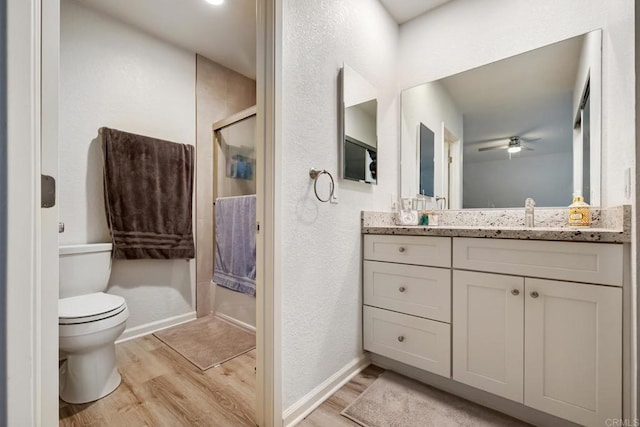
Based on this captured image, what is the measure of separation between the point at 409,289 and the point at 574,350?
0.70 m

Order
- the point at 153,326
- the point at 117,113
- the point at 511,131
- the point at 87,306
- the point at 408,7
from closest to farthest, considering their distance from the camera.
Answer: the point at 87,306, the point at 511,131, the point at 408,7, the point at 117,113, the point at 153,326

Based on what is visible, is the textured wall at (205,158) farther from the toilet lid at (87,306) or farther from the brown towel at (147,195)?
the toilet lid at (87,306)

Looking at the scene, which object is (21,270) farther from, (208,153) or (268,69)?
(208,153)

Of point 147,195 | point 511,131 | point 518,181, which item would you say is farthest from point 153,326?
point 511,131

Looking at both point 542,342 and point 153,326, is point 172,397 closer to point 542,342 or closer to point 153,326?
point 153,326

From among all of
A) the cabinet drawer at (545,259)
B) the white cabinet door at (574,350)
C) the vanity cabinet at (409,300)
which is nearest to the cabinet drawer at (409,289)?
the vanity cabinet at (409,300)

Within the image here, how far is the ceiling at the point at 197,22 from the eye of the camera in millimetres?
1993

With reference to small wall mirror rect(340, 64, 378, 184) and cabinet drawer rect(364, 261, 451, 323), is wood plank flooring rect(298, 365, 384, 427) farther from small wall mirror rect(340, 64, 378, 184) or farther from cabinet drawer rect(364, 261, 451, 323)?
small wall mirror rect(340, 64, 378, 184)

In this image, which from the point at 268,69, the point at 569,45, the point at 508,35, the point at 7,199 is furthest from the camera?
the point at 508,35

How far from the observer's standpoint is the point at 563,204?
5.20ft

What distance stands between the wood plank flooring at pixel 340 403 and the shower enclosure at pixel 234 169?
1047 millimetres

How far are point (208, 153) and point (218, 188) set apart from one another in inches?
13.4

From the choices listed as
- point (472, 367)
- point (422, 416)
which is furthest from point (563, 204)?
point (422, 416)

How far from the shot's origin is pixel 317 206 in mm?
1441
